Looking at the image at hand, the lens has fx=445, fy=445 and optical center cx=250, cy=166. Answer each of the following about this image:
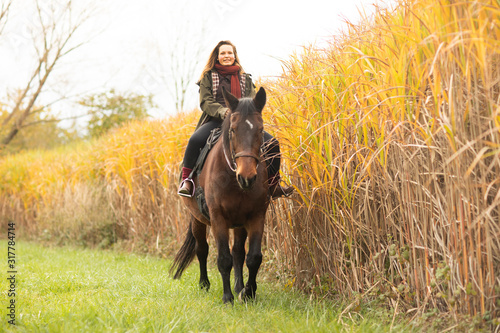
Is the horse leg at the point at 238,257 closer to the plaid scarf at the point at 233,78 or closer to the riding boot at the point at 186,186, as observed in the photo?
the riding boot at the point at 186,186

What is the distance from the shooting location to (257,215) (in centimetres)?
446

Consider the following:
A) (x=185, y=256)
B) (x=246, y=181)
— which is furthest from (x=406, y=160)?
(x=185, y=256)

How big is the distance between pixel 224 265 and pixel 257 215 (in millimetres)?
619

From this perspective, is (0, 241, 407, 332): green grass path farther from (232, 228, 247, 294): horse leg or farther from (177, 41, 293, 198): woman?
(177, 41, 293, 198): woman

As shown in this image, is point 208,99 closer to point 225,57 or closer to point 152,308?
point 225,57

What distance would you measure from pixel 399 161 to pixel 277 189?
1.55 m

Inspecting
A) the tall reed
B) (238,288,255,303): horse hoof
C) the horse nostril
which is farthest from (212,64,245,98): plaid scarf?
(238,288,255,303): horse hoof

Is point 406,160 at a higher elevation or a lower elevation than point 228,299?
higher

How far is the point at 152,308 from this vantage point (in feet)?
13.2

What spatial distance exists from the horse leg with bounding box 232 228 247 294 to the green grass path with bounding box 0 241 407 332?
0.86 feet

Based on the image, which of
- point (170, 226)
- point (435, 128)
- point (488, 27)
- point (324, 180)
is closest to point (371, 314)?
point (324, 180)

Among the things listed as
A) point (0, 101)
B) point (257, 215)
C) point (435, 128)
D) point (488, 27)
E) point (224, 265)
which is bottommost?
point (224, 265)

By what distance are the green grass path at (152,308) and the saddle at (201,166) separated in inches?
37.3

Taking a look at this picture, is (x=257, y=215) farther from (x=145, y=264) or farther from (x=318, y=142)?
(x=145, y=264)
